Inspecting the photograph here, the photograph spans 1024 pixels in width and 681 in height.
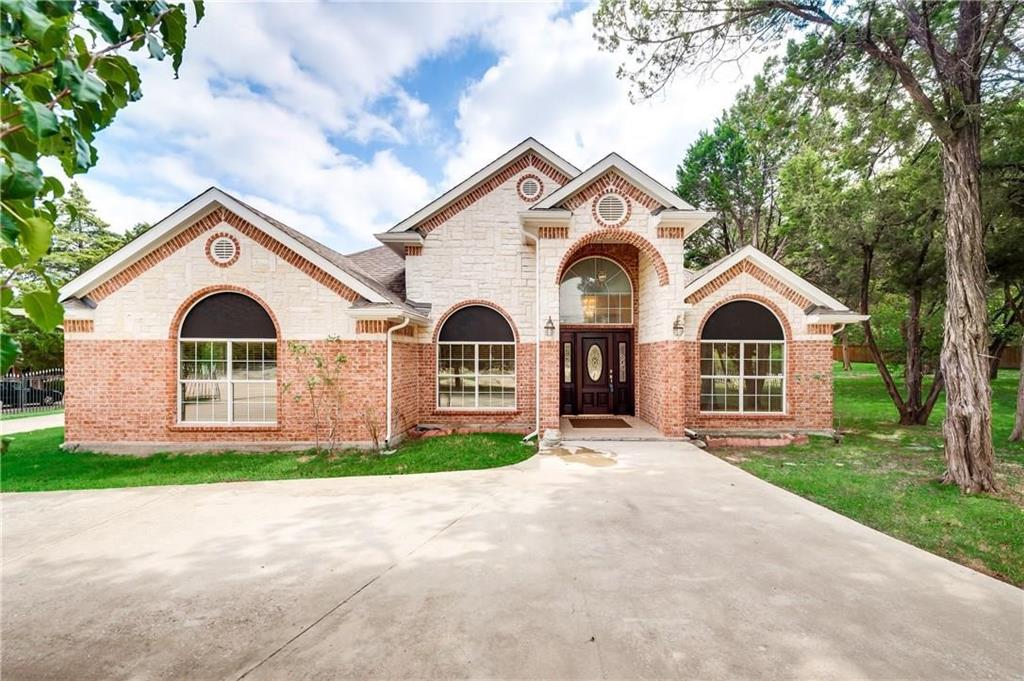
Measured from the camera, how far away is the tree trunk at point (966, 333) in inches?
266

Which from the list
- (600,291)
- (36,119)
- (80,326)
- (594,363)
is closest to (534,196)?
(600,291)

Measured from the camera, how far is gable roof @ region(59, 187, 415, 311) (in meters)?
9.01

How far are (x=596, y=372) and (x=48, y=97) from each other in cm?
1180

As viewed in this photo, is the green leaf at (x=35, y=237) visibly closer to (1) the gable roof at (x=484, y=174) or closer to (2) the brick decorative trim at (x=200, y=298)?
(2) the brick decorative trim at (x=200, y=298)

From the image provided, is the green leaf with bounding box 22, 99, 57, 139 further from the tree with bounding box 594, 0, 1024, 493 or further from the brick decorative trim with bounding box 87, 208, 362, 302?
the tree with bounding box 594, 0, 1024, 493

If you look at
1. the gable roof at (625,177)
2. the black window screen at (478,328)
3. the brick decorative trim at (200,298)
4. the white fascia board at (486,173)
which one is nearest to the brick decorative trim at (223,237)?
the brick decorative trim at (200,298)

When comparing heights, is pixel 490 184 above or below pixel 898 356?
above

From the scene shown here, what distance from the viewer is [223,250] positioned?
9344mm

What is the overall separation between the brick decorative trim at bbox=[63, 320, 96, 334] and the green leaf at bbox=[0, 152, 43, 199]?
10897 millimetres

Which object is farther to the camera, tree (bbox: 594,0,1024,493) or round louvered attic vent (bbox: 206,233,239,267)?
round louvered attic vent (bbox: 206,233,239,267)

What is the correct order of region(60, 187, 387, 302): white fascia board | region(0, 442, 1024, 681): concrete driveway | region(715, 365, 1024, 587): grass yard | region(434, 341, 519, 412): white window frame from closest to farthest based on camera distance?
region(0, 442, 1024, 681): concrete driveway
region(715, 365, 1024, 587): grass yard
region(60, 187, 387, 302): white fascia board
region(434, 341, 519, 412): white window frame

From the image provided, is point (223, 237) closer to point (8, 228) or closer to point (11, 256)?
point (11, 256)

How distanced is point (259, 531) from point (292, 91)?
39.9 feet

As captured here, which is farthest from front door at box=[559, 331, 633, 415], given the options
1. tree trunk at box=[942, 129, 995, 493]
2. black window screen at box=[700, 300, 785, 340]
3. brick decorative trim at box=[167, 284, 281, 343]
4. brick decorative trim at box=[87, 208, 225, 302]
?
brick decorative trim at box=[87, 208, 225, 302]
